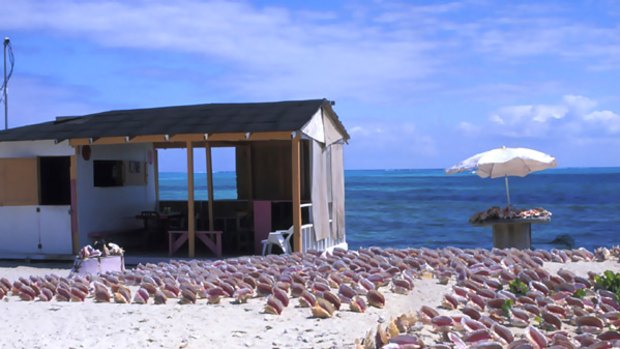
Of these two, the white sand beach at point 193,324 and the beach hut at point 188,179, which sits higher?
the beach hut at point 188,179

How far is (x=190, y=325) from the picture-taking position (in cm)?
541

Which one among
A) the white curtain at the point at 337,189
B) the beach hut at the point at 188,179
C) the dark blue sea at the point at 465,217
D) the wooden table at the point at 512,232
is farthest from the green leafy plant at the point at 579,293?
the dark blue sea at the point at 465,217

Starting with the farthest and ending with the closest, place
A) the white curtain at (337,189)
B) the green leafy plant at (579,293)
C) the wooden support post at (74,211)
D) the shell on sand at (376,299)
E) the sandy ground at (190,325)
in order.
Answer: the white curtain at (337,189), the wooden support post at (74,211), the shell on sand at (376,299), the green leafy plant at (579,293), the sandy ground at (190,325)

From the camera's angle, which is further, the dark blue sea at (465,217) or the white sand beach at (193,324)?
the dark blue sea at (465,217)

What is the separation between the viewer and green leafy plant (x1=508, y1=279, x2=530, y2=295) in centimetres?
583

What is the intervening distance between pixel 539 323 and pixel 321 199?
24.6 feet

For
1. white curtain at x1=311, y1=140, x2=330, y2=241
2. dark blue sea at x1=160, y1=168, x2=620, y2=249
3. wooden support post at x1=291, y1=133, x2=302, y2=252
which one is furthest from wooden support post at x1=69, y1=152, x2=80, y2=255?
dark blue sea at x1=160, y1=168, x2=620, y2=249

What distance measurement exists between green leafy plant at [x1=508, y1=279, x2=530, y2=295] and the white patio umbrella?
6720 millimetres

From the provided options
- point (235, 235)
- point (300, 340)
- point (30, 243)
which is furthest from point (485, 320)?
point (30, 243)

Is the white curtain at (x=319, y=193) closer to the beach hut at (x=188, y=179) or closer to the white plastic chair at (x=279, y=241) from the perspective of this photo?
the beach hut at (x=188, y=179)

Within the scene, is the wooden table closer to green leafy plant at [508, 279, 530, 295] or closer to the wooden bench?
the wooden bench

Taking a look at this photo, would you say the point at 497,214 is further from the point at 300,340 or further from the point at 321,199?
the point at 300,340

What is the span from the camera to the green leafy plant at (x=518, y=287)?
5828 millimetres

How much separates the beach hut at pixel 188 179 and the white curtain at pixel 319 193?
17 mm
